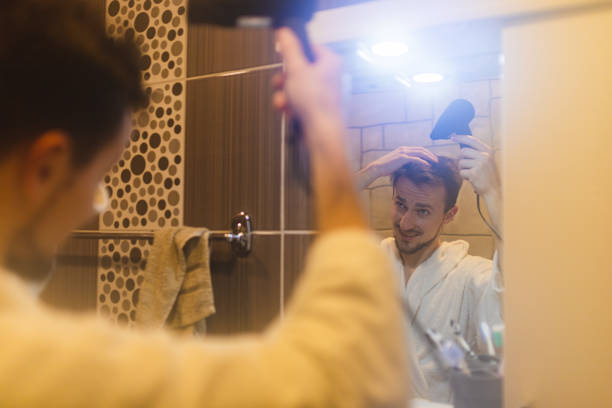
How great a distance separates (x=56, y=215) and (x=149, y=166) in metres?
0.88

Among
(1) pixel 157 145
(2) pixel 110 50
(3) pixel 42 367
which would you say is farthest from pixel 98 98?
(1) pixel 157 145

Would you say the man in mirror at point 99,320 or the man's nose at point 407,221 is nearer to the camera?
the man in mirror at point 99,320

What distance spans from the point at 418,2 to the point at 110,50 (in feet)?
2.08

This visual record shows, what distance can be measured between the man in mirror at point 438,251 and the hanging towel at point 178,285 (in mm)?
420

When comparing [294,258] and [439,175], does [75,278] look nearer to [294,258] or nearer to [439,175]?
[294,258]

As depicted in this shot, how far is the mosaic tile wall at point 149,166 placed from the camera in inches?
50.8

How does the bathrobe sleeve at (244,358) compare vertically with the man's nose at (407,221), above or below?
below

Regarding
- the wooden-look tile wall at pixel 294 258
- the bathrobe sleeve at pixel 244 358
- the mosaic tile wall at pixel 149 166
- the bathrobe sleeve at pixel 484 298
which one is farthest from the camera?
the mosaic tile wall at pixel 149 166

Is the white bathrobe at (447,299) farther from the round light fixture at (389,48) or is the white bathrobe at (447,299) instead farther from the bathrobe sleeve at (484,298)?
the round light fixture at (389,48)

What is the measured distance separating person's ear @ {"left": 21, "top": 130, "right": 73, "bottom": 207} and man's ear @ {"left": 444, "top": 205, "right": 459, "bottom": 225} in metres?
0.63

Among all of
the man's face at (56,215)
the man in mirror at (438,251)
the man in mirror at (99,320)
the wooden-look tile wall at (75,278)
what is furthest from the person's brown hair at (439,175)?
the wooden-look tile wall at (75,278)

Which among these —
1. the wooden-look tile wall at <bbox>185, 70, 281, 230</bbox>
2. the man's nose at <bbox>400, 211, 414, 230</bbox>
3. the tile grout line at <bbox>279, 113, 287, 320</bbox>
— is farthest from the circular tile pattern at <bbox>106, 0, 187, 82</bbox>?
the man's nose at <bbox>400, 211, 414, 230</bbox>

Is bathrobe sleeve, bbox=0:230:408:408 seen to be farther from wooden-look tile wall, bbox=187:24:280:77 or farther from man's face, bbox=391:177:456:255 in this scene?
wooden-look tile wall, bbox=187:24:280:77

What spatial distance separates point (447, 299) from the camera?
2.99ft
